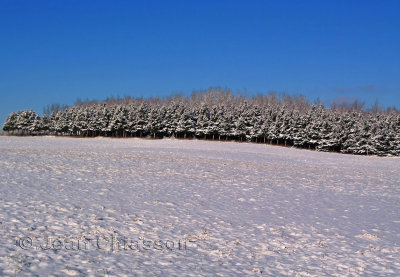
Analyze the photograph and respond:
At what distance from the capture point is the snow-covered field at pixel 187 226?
29.9ft

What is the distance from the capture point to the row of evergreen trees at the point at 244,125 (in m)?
75.2

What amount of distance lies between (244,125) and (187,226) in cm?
7252

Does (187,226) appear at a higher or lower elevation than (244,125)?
lower

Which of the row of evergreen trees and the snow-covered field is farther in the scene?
the row of evergreen trees

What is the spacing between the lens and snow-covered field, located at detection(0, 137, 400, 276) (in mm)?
9109

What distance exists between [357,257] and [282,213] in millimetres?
5014

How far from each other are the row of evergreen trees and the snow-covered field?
5650 cm

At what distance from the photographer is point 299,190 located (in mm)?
21094

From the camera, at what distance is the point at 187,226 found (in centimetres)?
1256

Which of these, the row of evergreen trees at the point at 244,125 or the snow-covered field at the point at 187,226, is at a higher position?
the row of evergreen trees at the point at 244,125

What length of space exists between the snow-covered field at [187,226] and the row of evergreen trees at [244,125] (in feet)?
185

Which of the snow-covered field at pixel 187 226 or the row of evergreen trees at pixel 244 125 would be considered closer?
the snow-covered field at pixel 187 226

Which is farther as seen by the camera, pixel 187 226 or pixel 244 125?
pixel 244 125

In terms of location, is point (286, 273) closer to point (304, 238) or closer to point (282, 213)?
point (304, 238)
